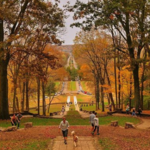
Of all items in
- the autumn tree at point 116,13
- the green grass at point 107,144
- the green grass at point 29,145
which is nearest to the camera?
the green grass at point 29,145

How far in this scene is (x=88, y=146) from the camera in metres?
10.7

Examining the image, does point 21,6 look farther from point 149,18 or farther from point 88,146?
point 88,146

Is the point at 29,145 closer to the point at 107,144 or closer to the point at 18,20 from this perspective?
the point at 107,144

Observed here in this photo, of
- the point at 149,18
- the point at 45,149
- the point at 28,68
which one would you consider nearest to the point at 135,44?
the point at 149,18

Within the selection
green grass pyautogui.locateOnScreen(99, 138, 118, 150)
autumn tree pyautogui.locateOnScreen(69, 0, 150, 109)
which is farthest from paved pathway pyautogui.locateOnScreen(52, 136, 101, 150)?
autumn tree pyautogui.locateOnScreen(69, 0, 150, 109)

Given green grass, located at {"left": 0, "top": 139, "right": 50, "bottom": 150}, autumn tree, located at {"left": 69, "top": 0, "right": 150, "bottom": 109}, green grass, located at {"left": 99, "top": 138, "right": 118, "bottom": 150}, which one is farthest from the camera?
autumn tree, located at {"left": 69, "top": 0, "right": 150, "bottom": 109}

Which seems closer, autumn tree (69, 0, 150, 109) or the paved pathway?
the paved pathway

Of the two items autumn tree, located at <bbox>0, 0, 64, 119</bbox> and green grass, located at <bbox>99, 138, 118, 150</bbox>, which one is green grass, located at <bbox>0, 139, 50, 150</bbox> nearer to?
green grass, located at <bbox>99, 138, 118, 150</bbox>

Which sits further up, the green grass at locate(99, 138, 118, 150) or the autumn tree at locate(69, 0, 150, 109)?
the autumn tree at locate(69, 0, 150, 109)

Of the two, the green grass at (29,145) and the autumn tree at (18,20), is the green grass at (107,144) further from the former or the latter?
the autumn tree at (18,20)

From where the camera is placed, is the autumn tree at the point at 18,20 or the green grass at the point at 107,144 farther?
the autumn tree at the point at 18,20

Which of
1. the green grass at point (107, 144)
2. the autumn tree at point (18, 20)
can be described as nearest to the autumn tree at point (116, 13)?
the autumn tree at point (18, 20)

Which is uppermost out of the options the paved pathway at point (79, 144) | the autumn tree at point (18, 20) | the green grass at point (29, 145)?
the autumn tree at point (18, 20)

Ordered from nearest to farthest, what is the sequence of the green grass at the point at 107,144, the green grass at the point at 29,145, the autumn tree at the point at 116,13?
the green grass at the point at 29,145
the green grass at the point at 107,144
the autumn tree at the point at 116,13
